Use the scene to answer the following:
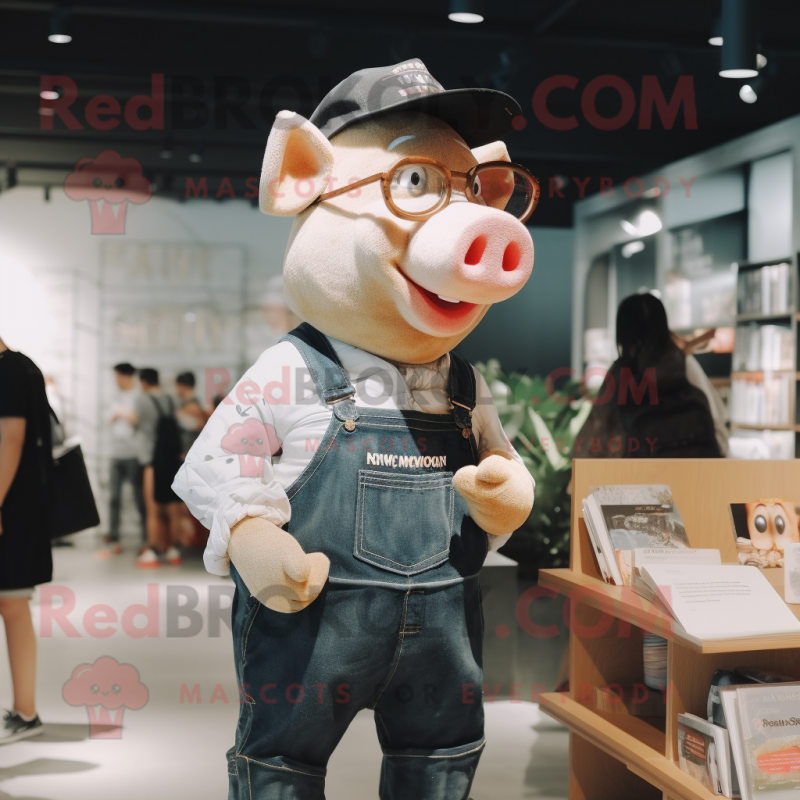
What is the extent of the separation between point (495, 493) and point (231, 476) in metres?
0.46

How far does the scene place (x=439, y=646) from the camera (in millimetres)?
1631

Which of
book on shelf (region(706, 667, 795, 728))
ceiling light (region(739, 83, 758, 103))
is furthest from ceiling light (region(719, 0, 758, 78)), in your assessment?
book on shelf (region(706, 667, 795, 728))

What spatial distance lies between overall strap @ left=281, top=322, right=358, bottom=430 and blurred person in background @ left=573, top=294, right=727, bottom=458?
2.04 metres

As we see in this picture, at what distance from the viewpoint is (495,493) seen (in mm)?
1614

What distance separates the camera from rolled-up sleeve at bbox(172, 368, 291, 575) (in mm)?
1516

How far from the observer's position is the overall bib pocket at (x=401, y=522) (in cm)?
155

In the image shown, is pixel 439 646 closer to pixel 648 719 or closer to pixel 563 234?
pixel 648 719

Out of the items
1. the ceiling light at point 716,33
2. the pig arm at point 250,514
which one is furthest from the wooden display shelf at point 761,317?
the pig arm at point 250,514

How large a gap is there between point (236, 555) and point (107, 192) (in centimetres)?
357

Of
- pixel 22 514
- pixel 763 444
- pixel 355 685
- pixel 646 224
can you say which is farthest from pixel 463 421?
pixel 646 224

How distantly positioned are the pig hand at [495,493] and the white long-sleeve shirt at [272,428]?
0.08 metres

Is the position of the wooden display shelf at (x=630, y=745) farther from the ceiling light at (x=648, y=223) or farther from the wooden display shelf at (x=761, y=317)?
the ceiling light at (x=648, y=223)

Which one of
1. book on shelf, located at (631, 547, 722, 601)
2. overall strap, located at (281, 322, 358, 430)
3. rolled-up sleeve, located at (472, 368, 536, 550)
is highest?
overall strap, located at (281, 322, 358, 430)

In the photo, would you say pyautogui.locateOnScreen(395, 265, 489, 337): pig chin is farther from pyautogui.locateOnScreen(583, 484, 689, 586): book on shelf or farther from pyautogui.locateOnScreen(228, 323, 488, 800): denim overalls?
pyautogui.locateOnScreen(583, 484, 689, 586): book on shelf
